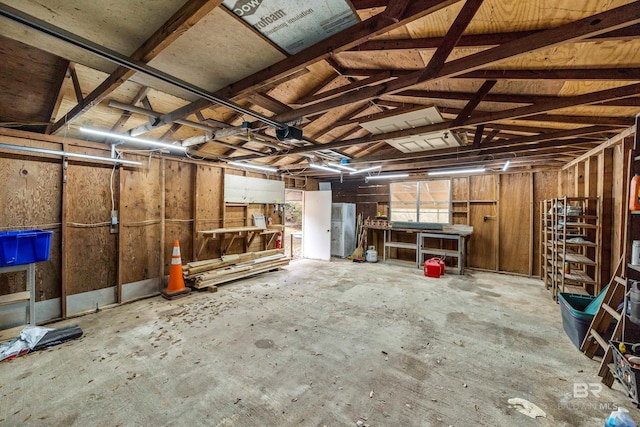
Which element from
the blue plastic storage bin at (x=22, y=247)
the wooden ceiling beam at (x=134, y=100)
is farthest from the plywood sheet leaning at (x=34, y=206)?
the wooden ceiling beam at (x=134, y=100)

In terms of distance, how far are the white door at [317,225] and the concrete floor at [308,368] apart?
3.56 meters

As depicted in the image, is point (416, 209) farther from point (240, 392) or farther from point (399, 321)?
point (240, 392)

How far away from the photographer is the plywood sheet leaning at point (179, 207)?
15.6ft

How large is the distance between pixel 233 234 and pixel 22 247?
124 inches

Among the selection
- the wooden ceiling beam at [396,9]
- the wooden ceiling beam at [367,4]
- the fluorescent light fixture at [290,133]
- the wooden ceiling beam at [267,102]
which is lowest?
the fluorescent light fixture at [290,133]

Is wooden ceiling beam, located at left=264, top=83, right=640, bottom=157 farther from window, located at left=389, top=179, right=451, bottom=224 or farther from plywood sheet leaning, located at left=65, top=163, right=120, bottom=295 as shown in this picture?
plywood sheet leaning, located at left=65, top=163, right=120, bottom=295

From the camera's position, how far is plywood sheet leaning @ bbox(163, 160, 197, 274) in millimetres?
4766

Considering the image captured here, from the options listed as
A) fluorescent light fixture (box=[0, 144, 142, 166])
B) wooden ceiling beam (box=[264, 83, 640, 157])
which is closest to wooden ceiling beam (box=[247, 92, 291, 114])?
wooden ceiling beam (box=[264, 83, 640, 157])

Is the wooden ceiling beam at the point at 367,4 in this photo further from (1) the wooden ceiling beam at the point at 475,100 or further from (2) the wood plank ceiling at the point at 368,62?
(1) the wooden ceiling beam at the point at 475,100

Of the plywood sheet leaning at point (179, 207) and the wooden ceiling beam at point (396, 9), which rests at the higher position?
the wooden ceiling beam at point (396, 9)

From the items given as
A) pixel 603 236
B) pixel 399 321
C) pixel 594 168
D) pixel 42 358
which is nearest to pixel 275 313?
pixel 399 321

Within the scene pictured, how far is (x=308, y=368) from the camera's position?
2416 millimetres

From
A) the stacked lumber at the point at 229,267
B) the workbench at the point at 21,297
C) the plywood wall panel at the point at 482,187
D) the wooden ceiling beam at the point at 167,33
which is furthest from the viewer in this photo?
the plywood wall panel at the point at 482,187

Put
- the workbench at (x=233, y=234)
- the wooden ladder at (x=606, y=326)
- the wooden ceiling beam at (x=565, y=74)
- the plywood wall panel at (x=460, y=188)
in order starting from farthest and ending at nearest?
1. the plywood wall panel at (x=460, y=188)
2. the workbench at (x=233, y=234)
3. the wooden ladder at (x=606, y=326)
4. the wooden ceiling beam at (x=565, y=74)
